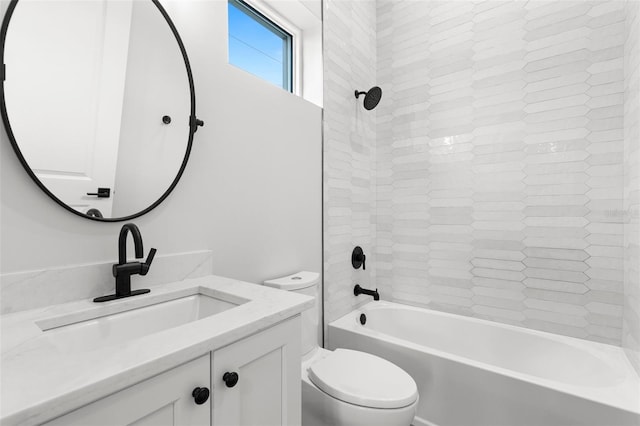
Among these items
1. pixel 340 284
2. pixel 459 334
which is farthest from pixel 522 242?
pixel 340 284

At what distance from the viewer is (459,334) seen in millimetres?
2086

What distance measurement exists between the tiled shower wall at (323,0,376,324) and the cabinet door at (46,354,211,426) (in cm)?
136

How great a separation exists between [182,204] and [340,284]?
4.08 ft

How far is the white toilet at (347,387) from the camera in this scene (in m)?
1.17


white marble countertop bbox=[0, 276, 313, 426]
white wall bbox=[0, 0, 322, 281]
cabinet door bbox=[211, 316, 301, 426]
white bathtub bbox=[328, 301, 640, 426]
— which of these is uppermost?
white wall bbox=[0, 0, 322, 281]

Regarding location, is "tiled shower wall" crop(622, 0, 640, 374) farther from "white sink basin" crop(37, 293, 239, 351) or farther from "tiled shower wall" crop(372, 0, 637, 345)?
"white sink basin" crop(37, 293, 239, 351)

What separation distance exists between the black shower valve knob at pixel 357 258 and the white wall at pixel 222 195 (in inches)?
14.8

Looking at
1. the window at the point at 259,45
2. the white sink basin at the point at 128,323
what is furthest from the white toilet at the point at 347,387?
A: the window at the point at 259,45

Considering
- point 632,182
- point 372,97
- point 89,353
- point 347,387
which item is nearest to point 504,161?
point 632,182

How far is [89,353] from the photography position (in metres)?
0.58

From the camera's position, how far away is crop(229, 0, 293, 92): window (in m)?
1.72

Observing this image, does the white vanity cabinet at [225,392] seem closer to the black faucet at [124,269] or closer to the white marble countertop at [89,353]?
the white marble countertop at [89,353]

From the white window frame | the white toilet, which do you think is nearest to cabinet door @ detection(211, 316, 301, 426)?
the white toilet

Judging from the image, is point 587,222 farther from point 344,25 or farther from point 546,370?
point 344,25
